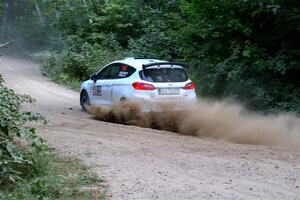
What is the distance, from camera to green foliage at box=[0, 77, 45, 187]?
264 inches

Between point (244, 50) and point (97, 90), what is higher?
point (244, 50)

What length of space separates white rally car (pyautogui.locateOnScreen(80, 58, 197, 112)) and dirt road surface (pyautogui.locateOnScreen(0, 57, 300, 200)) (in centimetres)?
83

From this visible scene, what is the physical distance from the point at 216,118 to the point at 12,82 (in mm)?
16485

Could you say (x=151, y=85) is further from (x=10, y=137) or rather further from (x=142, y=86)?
(x=10, y=137)

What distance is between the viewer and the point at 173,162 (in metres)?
8.31

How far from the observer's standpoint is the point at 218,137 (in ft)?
37.4

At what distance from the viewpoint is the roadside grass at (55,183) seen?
629cm

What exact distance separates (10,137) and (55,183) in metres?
1.21

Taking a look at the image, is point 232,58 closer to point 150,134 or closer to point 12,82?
point 150,134

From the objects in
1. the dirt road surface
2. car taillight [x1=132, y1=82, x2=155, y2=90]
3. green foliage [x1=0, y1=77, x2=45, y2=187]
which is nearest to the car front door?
the dirt road surface

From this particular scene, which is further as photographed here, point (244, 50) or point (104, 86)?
point (244, 50)

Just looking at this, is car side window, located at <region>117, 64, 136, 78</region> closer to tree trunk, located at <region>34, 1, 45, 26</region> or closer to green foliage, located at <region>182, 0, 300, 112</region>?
green foliage, located at <region>182, 0, 300, 112</region>

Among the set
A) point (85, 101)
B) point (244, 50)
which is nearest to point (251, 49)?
point (244, 50)

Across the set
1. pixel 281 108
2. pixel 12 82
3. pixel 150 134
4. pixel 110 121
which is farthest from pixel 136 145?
pixel 12 82
